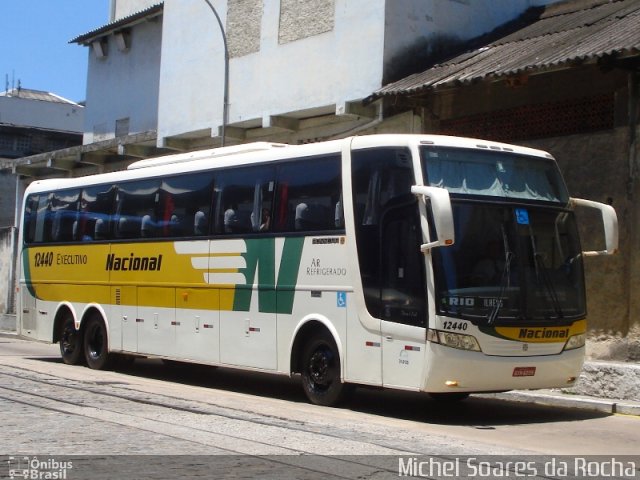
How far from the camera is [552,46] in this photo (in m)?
17.0

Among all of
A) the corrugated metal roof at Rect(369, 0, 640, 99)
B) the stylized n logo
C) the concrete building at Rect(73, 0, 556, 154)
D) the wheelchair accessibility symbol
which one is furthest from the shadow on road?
the concrete building at Rect(73, 0, 556, 154)

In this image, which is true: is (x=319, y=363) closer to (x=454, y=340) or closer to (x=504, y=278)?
(x=454, y=340)

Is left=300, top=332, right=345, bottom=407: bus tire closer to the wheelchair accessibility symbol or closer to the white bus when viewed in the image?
the white bus

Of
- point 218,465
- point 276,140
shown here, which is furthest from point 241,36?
point 218,465

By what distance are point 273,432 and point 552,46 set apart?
31.9 feet

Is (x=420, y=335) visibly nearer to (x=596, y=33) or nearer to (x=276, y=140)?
(x=596, y=33)

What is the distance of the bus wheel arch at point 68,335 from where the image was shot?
1812 cm

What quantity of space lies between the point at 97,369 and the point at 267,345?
506 cm

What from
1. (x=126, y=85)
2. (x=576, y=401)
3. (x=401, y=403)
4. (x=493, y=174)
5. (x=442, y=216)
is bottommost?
(x=401, y=403)

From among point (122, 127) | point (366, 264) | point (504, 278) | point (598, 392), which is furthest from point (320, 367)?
point (122, 127)

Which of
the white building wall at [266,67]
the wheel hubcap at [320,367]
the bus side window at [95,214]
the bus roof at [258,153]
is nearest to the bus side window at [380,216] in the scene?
the bus roof at [258,153]

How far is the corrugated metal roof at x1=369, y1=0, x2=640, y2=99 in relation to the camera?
50.5 ft

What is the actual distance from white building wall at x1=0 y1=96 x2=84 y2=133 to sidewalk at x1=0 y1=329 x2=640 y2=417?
124ft

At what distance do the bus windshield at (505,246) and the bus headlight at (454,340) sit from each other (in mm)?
219
